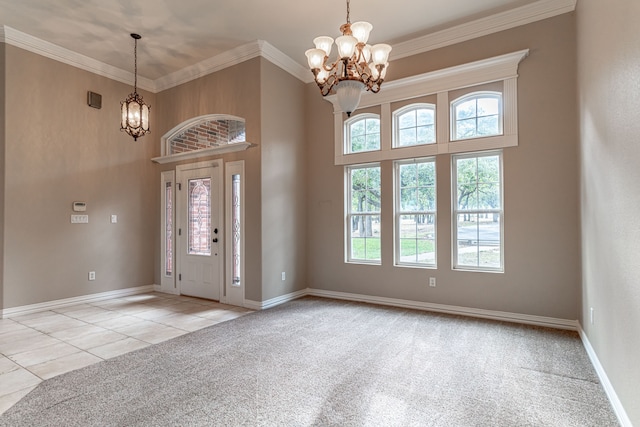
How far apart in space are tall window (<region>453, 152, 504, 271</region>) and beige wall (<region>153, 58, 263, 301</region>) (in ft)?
8.97

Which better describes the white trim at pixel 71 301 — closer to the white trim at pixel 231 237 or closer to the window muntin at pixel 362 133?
the white trim at pixel 231 237

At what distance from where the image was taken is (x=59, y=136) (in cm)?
511

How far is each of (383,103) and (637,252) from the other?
12.5ft

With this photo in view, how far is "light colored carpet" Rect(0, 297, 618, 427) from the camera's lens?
2256 millimetres

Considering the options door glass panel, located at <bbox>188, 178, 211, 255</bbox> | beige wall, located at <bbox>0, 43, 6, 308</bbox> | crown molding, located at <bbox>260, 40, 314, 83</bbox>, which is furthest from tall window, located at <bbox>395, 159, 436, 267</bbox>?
beige wall, located at <bbox>0, 43, 6, 308</bbox>

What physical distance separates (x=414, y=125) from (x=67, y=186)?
520 centimetres

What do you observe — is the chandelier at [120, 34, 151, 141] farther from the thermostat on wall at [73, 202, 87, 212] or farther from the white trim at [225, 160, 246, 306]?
the thermostat on wall at [73, 202, 87, 212]

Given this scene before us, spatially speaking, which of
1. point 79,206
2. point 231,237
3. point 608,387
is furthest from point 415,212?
point 79,206

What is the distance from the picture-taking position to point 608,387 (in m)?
2.50

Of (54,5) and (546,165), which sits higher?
(54,5)

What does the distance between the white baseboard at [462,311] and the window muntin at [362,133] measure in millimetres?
2261

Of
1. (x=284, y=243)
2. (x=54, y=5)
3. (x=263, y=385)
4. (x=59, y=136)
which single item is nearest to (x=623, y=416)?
(x=263, y=385)

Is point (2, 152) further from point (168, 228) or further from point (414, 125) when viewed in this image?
point (414, 125)

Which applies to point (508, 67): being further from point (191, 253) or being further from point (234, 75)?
point (191, 253)
